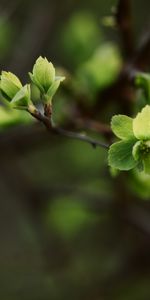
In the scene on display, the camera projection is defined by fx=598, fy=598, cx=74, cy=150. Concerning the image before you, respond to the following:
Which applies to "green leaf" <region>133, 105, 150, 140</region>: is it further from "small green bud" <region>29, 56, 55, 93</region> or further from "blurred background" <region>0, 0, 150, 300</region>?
"blurred background" <region>0, 0, 150, 300</region>

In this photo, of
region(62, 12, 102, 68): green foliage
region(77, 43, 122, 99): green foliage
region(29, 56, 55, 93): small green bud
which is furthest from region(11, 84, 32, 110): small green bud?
region(62, 12, 102, 68): green foliage

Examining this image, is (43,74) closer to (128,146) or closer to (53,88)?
(53,88)

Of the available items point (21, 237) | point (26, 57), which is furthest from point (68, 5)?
point (21, 237)

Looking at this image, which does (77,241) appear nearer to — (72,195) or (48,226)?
(48,226)

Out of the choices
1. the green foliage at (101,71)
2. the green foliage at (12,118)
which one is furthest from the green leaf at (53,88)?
the green foliage at (101,71)

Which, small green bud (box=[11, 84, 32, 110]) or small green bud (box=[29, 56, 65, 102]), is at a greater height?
small green bud (box=[29, 56, 65, 102])

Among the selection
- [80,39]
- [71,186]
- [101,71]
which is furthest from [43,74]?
[71,186]
